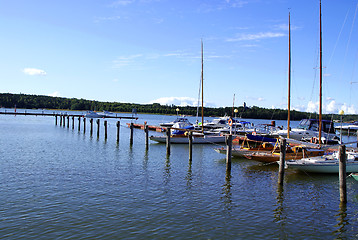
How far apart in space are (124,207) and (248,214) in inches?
207

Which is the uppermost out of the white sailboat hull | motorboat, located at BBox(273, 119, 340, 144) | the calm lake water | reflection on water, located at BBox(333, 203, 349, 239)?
motorboat, located at BBox(273, 119, 340, 144)

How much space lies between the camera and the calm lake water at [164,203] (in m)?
11.4

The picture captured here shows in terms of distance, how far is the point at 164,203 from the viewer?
14258 mm

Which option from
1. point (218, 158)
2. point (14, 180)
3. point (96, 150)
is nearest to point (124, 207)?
point (14, 180)

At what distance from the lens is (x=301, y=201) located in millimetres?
15508

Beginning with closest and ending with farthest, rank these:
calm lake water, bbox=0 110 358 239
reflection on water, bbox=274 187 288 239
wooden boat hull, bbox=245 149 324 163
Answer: calm lake water, bbox=0 110 358 239 → reflection on water, bbox=274 187 288 239 → wooden boat hull, bbox=245 149 324 163

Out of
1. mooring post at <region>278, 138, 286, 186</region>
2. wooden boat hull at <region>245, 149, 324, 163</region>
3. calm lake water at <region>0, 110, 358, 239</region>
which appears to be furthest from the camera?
wooden boat hull at <region>245, 149, 324, 163</region>

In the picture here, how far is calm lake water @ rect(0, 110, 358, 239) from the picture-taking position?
11398 millimetres

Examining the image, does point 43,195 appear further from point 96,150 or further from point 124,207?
point 96,150

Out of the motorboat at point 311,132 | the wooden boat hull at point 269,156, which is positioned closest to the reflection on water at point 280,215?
the wooden boat hull at point 269,156

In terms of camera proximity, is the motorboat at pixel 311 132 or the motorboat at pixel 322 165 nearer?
the motorboat at pixel 322 165

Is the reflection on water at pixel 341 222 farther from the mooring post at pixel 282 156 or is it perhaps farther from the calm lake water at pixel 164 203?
the mooring post at pixel 282 156

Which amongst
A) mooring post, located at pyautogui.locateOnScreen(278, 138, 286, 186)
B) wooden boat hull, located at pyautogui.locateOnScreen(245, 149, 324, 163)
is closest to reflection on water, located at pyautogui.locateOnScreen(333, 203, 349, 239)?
mooring post, located at pyautogui.locateOnScreen(278, 138, 286, 186)

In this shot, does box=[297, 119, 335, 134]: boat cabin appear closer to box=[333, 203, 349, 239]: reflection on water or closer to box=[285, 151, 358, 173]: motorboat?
box=[285, 151, 358, 173]: motorboat
